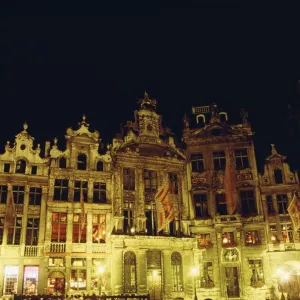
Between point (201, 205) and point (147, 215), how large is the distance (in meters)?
5.41

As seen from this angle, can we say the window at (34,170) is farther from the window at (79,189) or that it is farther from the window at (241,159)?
the window at (241,159)

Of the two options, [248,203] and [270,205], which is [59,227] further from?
[270,205]

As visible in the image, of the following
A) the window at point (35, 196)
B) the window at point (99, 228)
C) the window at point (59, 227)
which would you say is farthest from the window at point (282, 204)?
the window at point (35, 196)

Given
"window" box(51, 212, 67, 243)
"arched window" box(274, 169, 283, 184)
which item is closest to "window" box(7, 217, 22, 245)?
"window" box(51, 212, 67, 243)

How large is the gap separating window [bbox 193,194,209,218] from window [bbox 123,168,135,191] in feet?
20.5

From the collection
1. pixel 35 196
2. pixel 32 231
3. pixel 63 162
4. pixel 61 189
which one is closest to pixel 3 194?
pixel 35 196

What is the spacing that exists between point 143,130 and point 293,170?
50.6 ft

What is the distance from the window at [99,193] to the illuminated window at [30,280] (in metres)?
7.64

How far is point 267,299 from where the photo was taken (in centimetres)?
3259

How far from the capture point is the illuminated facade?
104ft

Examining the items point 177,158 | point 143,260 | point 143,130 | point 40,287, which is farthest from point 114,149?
point 40,287

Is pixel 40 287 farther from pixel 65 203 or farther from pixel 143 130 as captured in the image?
pixel 143 130

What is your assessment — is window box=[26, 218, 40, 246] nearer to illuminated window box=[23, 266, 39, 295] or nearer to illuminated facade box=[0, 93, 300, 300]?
illuminated facade box=[0, 93, 300, 300]

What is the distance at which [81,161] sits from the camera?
3556 cm
